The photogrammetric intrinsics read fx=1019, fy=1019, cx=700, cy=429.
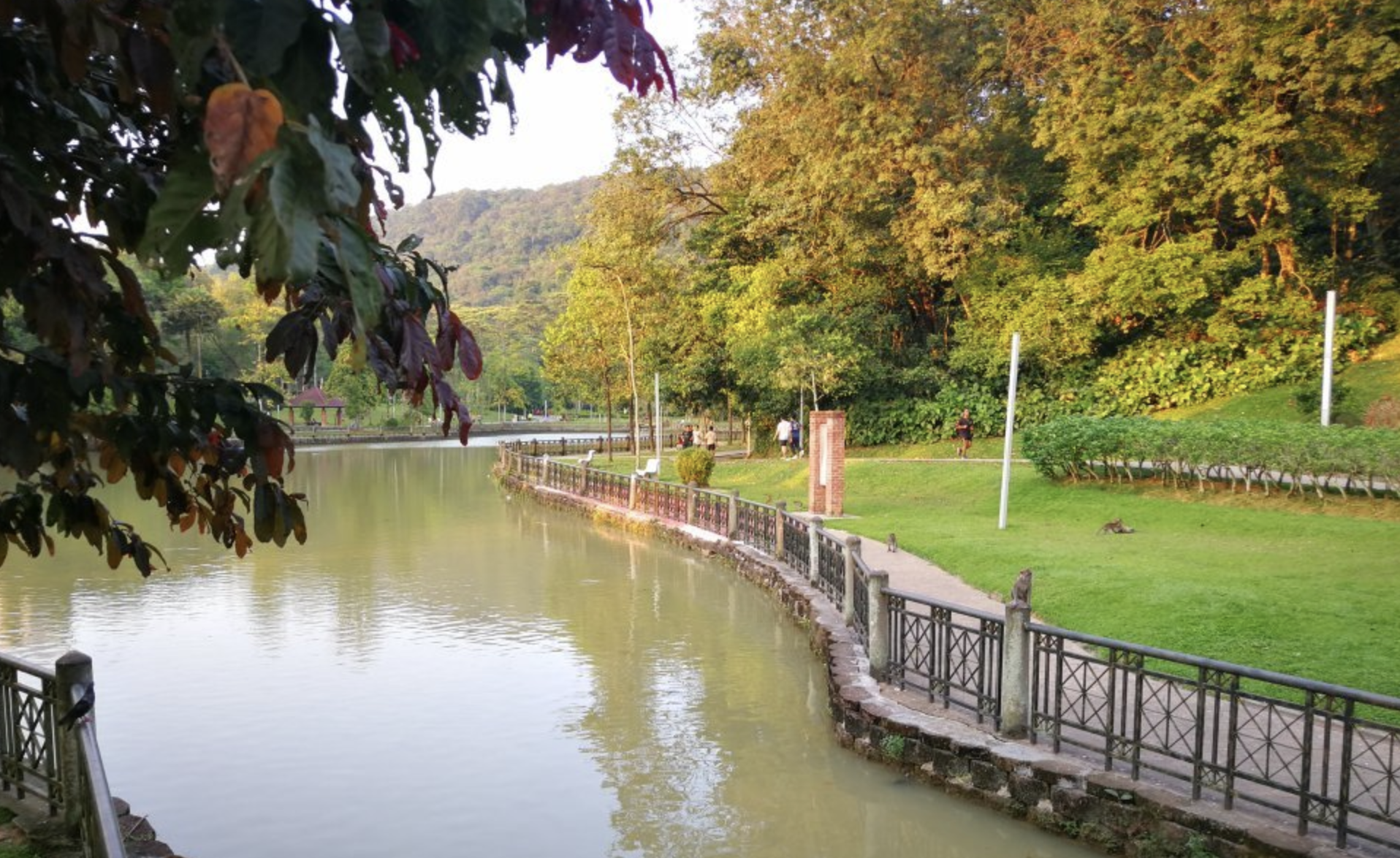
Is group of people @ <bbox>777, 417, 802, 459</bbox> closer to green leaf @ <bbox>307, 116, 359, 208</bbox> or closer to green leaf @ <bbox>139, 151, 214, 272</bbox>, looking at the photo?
green leaf @ <bbox>139, 151, 214, 272</bbox>

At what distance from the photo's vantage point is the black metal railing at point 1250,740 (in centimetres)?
522

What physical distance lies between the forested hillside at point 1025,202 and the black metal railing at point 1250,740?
20217 millimetres

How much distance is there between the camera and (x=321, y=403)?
67250 millimetres

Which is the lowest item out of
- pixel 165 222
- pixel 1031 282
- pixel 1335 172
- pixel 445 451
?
pixel 445 451

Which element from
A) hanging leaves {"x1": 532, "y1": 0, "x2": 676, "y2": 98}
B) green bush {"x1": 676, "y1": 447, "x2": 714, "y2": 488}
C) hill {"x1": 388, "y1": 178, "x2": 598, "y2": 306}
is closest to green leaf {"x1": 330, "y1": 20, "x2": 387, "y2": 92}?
hanging leaves {"x1": 532, "y1": 0, "x2": 676, "y2": 98}

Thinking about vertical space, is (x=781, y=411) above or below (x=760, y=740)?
above

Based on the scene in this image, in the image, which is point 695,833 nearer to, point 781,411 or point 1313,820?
point 1313,820

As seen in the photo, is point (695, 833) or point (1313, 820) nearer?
point (1313, 820)

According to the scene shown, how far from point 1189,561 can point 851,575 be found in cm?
495

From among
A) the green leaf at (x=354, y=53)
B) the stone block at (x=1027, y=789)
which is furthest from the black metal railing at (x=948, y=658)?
the green leaf at (x=354, y=53)

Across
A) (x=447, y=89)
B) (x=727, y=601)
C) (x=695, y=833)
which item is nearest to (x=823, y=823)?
(x=695, y=833)

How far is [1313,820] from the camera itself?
5367 millimetres

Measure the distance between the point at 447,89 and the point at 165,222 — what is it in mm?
774

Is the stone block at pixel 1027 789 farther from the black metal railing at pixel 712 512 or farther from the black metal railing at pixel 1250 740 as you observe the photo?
the black metal railing at pixel 712 512
